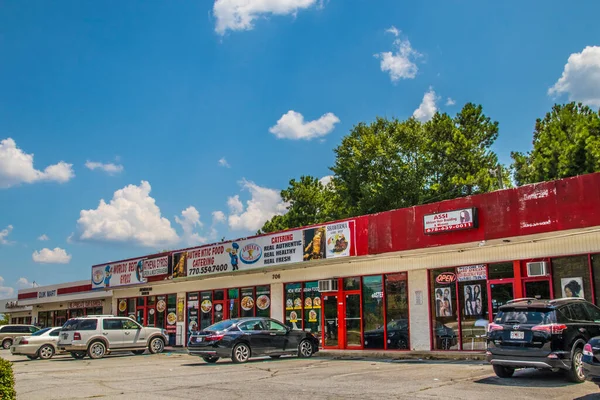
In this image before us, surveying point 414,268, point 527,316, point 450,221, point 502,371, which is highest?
point 450,221

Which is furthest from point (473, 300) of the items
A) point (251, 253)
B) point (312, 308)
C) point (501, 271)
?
point (251, 253)

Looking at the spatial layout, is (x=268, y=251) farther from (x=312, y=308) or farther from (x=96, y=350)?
(x=96, y=350)

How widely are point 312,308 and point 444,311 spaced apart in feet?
21.4

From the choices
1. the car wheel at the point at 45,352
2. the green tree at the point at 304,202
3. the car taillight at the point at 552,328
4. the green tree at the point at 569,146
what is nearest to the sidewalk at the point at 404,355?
the car taillight at the point at 552,328

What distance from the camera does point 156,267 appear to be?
1226 inches

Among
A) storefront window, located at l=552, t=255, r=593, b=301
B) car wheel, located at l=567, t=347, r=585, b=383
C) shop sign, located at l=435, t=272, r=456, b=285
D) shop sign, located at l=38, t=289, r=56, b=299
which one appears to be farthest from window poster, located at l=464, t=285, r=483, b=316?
shop sign, located at l=38, t=289, r=56, b=299

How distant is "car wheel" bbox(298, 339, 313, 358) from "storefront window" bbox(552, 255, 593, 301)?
8553 mm

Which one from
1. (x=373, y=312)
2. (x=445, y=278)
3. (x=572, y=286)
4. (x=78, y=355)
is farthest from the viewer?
(x=78, y=355)

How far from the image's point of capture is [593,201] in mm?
14656

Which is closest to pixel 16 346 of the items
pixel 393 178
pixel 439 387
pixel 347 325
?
pixel 347 325

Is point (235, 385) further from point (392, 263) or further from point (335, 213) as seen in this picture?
point (335, 213)

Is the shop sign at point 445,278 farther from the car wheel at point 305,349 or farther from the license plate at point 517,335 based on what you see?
the license plate at point 517,335

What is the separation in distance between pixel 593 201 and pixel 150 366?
45.7ft

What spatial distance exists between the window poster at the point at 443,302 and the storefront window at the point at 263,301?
356 inches
